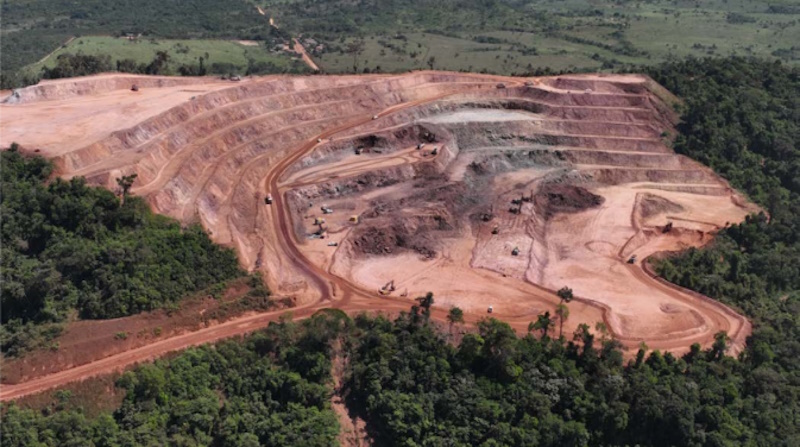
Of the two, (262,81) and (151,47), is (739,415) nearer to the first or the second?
(262,81)

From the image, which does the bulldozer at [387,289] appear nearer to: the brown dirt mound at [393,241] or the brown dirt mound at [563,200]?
the brown dirt mound at [393,241]

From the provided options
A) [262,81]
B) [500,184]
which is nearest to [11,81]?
[262,81]

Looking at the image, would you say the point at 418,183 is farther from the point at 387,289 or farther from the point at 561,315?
the point at 561,315

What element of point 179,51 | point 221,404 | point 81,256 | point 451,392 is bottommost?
point 451,392

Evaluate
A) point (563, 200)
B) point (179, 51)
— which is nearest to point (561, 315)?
point (563, 200)

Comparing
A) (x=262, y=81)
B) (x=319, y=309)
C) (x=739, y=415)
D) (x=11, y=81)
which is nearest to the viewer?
(x=739, y=415)

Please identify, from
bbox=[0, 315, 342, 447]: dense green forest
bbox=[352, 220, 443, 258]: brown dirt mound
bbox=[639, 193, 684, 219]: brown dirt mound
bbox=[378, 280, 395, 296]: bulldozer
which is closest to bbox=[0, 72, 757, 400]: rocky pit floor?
bbox=[352, 220, 443, 258]: brown dirt mound
